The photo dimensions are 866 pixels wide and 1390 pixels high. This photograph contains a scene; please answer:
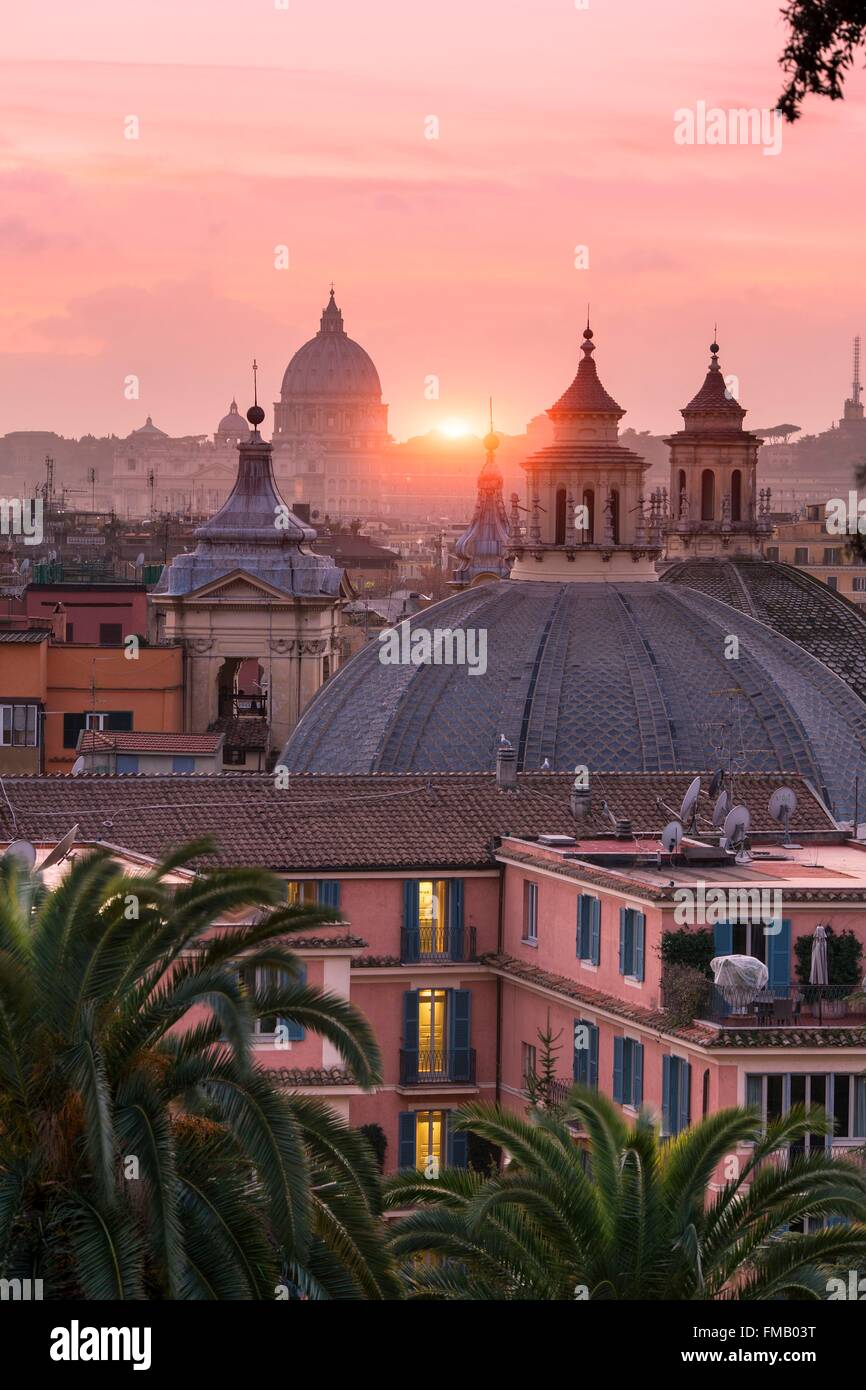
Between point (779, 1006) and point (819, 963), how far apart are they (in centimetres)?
84

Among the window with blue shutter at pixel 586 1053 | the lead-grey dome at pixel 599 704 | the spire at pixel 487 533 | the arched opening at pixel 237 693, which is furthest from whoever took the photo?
the spire at pixel 487 533

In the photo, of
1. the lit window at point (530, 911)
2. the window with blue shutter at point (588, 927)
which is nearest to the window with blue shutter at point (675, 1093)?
the window with blue shutter at point (588, 927)

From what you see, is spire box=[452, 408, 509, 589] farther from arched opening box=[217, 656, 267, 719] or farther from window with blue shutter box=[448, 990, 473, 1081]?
window with blue shutter box=[448, 990, 473, 1081]

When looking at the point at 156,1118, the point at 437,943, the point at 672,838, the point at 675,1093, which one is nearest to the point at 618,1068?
the point at 675,1093

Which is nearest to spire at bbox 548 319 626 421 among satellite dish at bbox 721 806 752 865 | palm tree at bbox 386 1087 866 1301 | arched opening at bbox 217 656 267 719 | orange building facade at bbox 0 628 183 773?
orange building facade at bbox 0 628 183 773

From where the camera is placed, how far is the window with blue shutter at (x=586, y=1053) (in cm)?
3067

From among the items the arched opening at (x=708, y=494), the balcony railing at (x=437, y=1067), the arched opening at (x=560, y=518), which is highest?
the arched opening at (x=708, y=494)

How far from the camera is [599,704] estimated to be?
45781 millimetres

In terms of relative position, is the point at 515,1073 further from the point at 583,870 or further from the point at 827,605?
the point at 827,605

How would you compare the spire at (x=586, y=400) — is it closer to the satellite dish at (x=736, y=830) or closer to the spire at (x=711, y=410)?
the spire at (x=711, y=410)

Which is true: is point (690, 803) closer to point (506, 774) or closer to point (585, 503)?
point (506, 774)

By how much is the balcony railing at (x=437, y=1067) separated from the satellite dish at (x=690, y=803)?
3228 millimetres

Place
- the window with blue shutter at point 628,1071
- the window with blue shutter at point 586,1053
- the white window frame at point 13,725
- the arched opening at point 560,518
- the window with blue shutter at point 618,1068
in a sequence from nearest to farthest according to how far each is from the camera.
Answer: the window with blue shutter at point 628,1071
the window with blue shutter at point 618,1068
the window with blue shutter at point 586,1053
the arched opening at point 560,518
the white window frame at point 13,725
